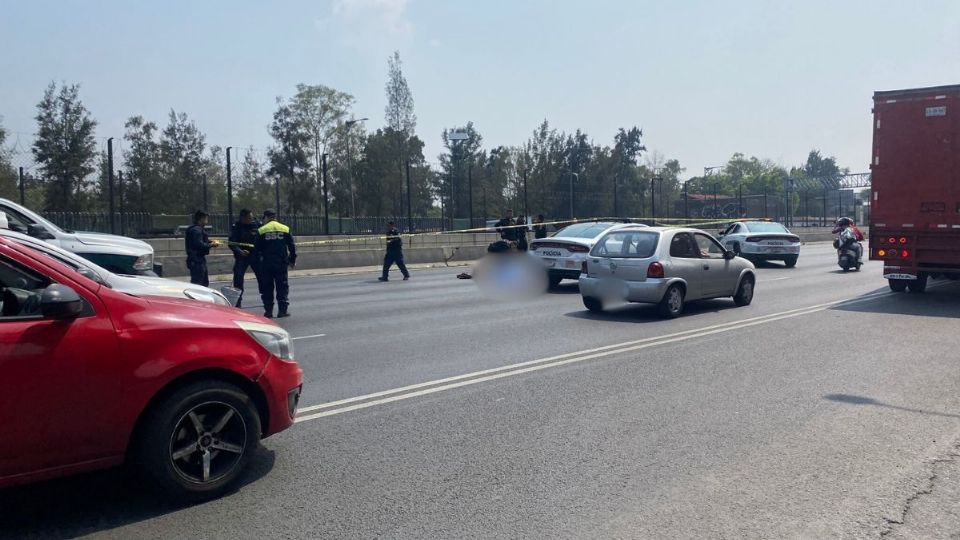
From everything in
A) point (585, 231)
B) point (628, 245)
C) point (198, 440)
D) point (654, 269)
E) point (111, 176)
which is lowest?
point (198, 440)

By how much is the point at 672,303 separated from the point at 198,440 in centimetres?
936

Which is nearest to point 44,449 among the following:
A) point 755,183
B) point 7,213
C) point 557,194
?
point 7,213

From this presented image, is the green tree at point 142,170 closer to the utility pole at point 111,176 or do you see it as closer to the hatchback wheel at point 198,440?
the utility pole at point 111,176

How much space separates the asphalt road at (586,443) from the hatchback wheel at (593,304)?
1.94m

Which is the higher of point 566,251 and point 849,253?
point 566,251

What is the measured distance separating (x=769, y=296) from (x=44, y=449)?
47.7 ft

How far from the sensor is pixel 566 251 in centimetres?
1706

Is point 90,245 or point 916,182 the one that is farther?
point 916,182

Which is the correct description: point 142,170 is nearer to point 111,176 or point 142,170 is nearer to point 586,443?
point 111,176

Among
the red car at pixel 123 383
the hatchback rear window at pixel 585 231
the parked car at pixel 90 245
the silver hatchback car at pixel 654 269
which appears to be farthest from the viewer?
the hatchback rear window at pixel 585 231

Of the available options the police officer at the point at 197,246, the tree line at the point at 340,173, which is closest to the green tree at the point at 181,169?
the tree line at the point at 340,173

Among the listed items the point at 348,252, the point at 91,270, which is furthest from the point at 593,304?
the point at 348,252

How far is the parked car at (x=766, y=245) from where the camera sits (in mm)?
25422

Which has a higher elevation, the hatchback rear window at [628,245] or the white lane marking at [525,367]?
the hatchback rear window at [628,245]
